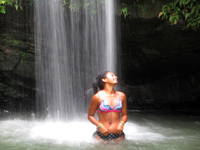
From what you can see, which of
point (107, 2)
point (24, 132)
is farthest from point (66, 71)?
point (24, 132)

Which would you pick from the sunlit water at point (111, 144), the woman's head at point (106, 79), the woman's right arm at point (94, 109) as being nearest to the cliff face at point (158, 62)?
the sunlit water at point (111, 144)

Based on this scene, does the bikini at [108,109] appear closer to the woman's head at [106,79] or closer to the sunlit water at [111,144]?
the sunlit water at [111,144]

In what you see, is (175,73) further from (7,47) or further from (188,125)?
(7,47)

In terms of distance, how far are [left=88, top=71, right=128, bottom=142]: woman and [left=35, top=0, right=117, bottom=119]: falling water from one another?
3.11 m

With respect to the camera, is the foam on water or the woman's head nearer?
the woman's head

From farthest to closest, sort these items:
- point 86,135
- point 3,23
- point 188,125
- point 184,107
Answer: point 184,107, point 3,23, point 188,125, point 86,135

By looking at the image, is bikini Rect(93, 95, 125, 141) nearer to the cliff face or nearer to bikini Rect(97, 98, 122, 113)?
bikini Rect(97, 98, 122, 113)

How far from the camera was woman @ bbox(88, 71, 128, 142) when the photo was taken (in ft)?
14.3

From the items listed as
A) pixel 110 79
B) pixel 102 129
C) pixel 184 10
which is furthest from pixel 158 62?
Answer: pixel 102 129

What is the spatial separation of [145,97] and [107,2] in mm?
4345

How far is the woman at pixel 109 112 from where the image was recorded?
4.36 meters

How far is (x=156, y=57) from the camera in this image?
9.23 metres

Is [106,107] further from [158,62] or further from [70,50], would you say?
[158,62]

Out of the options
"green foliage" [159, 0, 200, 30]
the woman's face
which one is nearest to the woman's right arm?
the woman's face
